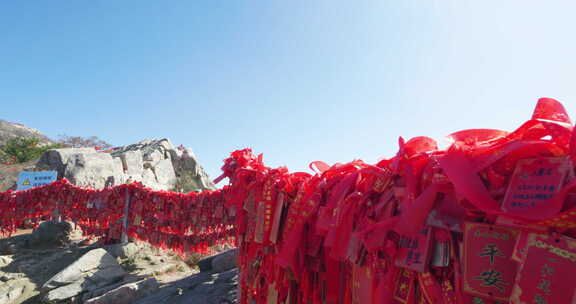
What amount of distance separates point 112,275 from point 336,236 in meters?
7.80

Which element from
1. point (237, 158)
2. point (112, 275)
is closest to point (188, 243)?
point (112, 275)

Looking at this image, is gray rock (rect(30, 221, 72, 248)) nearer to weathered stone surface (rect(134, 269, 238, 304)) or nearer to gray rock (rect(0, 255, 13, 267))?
gray rock (rect(0, 255, 13, 267))

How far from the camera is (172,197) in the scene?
857 cm

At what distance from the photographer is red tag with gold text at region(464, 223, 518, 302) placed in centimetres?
89

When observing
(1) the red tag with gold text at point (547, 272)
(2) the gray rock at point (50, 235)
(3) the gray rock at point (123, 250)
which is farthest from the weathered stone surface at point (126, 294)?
(2) the gray rock at point (50, 235)

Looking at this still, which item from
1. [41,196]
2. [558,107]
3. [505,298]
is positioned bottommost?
[41,196]

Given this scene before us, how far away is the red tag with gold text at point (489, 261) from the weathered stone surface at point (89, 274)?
820 cm

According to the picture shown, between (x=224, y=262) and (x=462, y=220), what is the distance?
628 centimetres

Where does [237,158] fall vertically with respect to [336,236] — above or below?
above

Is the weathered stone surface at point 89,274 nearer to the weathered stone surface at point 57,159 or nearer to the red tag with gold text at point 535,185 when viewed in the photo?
the red tag with gold text at point 535,185

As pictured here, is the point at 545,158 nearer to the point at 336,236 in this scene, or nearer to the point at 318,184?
the point at 336,236

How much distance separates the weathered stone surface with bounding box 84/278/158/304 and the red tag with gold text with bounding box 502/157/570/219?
6.51 m

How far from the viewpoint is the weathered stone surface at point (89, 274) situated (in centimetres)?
687

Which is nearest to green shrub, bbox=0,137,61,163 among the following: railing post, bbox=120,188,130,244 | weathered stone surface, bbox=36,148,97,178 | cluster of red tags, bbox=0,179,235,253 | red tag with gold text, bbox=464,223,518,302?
weathered stone surface, bbox=36,148,97,178
